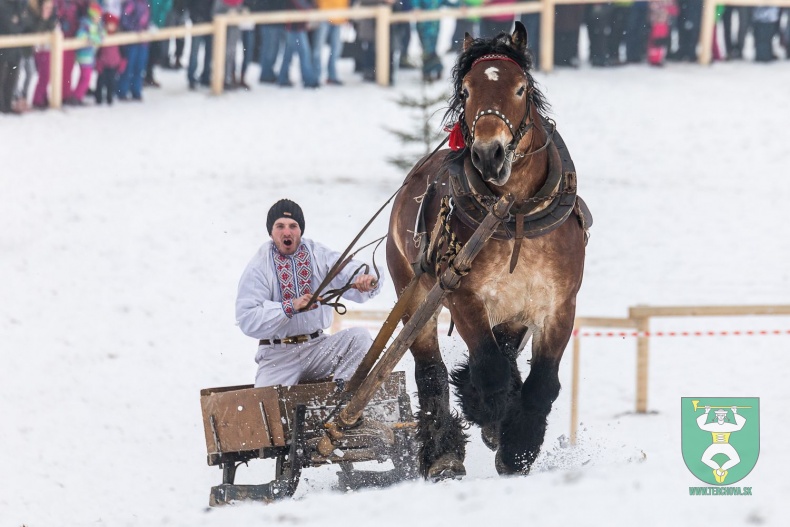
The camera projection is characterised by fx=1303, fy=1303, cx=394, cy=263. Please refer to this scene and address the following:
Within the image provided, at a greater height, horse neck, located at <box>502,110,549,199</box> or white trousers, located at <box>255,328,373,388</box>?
horse neck, located at <box>502,110,549,199</box>

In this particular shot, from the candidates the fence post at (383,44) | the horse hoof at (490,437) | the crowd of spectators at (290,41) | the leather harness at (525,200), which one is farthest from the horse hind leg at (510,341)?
the fence post at (383,44)

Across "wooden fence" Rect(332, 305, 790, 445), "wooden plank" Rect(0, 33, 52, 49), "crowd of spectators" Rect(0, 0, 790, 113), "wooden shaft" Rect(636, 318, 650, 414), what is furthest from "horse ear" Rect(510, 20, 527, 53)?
"wooden plank" Rect(0, 33, 52, 49)

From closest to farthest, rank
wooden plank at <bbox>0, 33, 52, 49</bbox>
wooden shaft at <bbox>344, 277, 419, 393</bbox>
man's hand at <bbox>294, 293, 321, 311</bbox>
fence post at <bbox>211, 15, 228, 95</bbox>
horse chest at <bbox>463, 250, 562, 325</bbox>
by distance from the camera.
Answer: horse chest at <bbox>463, 250, 562, 325</bbox>, wooden shaft at <bbox>344, 277, 419, 393</bbox>, man's hand at <bbox>294, 293, 321, 311</bbox>, wooden plank at <bbox>0, 33, 52, 49</bbox>, fence post at <bbox>211, 15, 228, 95</bbox>

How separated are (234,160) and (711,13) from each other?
22.6 feet

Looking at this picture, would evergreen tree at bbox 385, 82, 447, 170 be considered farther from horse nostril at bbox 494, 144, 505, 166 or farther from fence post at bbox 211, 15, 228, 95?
horse nostril at bbox 494, 144, 505, 166

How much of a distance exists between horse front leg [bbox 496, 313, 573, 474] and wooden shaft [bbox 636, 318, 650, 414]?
141 inches

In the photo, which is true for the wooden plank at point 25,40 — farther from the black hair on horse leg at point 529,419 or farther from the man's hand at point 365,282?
the black hair on horse leg at point 529,419

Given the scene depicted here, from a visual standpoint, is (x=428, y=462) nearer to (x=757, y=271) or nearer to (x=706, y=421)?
(x=706, y=421)

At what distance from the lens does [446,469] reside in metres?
6.21

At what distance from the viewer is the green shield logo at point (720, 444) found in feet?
17.1

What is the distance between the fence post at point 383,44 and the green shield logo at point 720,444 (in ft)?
40.6

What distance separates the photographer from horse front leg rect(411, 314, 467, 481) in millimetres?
6238

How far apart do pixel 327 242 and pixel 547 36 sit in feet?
20.2

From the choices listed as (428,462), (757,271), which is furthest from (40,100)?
(428,462)
